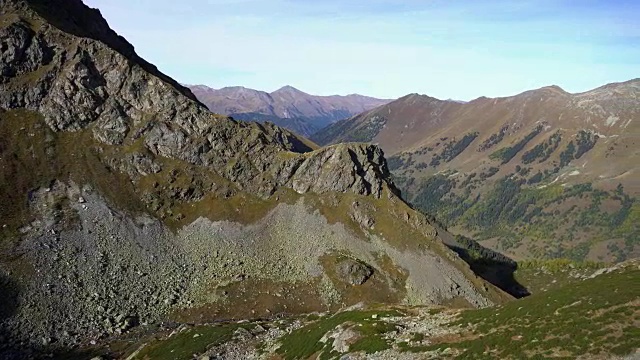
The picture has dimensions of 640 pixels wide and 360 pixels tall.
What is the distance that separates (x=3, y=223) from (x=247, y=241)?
6163cm

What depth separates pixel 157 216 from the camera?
138m

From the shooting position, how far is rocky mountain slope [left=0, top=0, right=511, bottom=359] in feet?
360

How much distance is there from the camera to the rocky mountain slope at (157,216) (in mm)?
109812

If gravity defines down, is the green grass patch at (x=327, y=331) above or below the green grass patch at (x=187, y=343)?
Result: above

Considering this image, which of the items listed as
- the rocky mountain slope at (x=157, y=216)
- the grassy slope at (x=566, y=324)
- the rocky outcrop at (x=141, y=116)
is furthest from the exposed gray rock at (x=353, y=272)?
the grassy slope at (x=566, y=324)

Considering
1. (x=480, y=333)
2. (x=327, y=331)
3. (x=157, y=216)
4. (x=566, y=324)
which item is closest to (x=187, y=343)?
(x=327, y=331)

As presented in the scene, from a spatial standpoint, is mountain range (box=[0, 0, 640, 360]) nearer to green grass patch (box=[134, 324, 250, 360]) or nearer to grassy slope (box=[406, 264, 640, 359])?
green grass patch (box=[134, 324, 250, 360])

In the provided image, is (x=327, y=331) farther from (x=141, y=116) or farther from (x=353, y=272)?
(x=141, y=116)

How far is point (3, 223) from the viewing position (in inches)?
4532

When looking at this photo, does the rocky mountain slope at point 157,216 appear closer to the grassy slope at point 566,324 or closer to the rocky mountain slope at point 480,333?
the rocky mountain slope at point 480,333

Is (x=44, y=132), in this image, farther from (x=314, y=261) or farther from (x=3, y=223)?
(x=314, y=261)

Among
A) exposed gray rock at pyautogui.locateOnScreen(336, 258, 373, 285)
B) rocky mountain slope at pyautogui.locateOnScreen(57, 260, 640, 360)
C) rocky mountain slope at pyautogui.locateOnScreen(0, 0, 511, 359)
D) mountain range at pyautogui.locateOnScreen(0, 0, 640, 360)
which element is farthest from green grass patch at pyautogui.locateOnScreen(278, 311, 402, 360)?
exposed gray rock at pyautogui.locateOnScreen(336, 258, 373, 285)

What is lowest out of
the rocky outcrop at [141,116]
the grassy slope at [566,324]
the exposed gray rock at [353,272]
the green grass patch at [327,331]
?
the exposed gray rock at [353,272]

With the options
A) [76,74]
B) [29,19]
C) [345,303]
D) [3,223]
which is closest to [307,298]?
[345,303]
